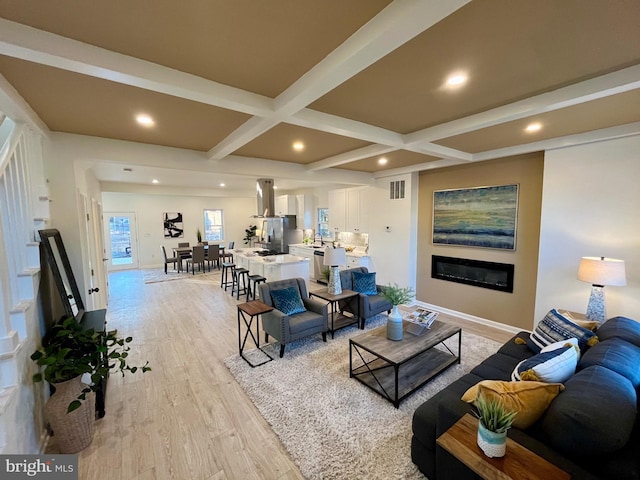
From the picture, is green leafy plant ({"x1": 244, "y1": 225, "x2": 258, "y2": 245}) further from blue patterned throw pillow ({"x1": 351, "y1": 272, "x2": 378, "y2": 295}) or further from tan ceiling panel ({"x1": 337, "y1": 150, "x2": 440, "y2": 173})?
blue patterned throw pillow ({"x1": 351, "y1": 272, "x2": 378, "y2": 295})

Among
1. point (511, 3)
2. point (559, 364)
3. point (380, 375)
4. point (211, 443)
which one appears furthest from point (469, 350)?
point (511, 3)

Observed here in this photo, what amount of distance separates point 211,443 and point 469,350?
126 inches

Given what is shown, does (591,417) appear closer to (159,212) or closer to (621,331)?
(621,331)

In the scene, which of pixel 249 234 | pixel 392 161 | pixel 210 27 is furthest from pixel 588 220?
pixel 249 234

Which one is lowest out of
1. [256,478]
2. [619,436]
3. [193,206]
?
[256,478]

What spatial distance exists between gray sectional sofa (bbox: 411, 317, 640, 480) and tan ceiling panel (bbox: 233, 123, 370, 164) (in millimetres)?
2887

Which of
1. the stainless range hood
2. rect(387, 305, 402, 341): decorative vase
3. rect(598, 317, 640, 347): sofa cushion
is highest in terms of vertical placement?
the stainless range hood

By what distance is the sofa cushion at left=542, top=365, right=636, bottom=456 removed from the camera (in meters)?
1.17

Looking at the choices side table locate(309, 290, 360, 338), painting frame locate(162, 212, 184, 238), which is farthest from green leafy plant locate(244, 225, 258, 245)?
side table locate(309, 290, 360, 338)

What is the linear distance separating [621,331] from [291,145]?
12.7 feet

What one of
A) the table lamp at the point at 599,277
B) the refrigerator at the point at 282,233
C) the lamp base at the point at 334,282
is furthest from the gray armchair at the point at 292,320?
the refrigerator at the point at 282,233

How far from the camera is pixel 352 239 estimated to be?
7.20 m

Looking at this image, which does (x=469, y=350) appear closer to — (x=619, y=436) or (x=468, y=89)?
(x=619, y=436)

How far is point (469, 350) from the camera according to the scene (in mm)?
3512
